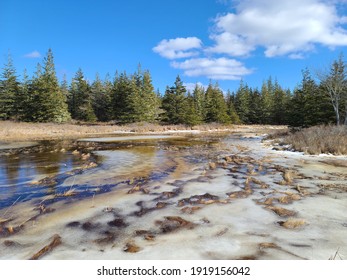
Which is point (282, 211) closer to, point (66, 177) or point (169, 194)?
point (169, 194)

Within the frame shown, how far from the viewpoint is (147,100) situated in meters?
55.9

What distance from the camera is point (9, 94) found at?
161 ft

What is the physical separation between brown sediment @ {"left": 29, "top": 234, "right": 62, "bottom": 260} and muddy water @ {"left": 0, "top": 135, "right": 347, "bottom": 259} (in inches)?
0.6

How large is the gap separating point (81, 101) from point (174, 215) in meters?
61.4

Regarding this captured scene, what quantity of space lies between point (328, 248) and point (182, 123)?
50.2 metres

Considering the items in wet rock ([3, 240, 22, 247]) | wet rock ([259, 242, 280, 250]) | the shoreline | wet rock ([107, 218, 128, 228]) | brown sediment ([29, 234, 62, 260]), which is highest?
the shoreline

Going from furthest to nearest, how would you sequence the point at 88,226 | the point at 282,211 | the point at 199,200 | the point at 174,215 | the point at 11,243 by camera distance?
the point at 199,200 < the point at 282,211 < the point at 174,215 < the point at 88,226 < the point at 11,243

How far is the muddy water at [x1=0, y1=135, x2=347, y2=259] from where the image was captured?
381 centimetres

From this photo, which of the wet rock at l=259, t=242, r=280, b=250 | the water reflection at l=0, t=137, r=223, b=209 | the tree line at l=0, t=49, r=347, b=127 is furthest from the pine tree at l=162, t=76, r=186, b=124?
the wet rock at l=259, t=242, r=280, b=250

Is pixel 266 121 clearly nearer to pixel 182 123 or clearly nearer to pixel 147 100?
pixel 182 123

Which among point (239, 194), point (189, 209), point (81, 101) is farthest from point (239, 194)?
point (81, 101)

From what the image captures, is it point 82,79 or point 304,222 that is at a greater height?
point 82,79

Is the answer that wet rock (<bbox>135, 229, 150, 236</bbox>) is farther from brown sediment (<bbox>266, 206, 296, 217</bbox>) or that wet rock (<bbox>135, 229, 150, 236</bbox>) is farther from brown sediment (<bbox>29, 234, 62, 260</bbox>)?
brown sediment (<bbox>266, 206, 296, 217</bbox>)
